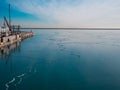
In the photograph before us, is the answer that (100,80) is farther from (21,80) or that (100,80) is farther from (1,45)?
(1,45)

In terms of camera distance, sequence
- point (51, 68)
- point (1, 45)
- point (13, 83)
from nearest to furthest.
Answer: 1. point (13, 83)
2. point (51, 68)
3. point (1, 45)

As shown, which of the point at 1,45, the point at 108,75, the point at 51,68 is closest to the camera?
the point at 108,75

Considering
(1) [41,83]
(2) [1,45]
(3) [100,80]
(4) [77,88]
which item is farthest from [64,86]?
(2) [1,45]

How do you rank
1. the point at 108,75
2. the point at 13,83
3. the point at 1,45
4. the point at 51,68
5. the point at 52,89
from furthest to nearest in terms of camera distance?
1. the point at 1,45
2. the point at 51,68
3. the point at 108,75
4. the point at 13,83
5. the point at 52,89

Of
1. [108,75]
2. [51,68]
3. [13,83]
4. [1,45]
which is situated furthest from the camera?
[1,45]

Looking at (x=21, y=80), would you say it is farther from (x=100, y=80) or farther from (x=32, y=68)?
(x=100, y=80)

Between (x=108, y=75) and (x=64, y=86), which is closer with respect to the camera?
(x=64, y=86)

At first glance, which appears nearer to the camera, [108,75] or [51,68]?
[108,75]

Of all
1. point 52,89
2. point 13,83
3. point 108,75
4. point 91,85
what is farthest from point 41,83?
point 108,75
